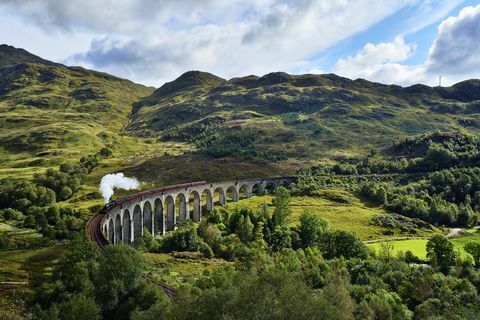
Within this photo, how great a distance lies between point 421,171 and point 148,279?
137761 mm

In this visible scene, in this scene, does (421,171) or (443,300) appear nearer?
(443,300)

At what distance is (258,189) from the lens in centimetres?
14612

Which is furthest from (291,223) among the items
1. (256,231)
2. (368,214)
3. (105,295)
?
(105,295)

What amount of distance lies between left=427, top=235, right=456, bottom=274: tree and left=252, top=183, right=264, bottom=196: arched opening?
2837 inches

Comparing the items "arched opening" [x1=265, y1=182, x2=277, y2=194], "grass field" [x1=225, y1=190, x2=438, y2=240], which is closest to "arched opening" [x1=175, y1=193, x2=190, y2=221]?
"grass field" [x1=225, y1=190, x2=438, y2=240]

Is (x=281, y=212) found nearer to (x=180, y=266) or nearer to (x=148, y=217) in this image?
(x=148, y=217)

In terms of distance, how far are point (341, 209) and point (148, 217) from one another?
57.2 metres

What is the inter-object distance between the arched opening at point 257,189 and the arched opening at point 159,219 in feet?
169

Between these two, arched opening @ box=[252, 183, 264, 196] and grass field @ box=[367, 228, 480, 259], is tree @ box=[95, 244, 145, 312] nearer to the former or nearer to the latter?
grass field @ box=[367, 228, 480, 259]

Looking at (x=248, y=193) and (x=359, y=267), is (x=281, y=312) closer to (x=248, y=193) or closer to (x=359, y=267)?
(x=359, y=267)

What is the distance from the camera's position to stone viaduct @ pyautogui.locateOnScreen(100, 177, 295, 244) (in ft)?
250

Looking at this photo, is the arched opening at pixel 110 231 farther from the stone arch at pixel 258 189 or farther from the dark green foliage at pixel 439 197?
the dark green foliage at pixel 439 197

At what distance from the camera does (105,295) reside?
157ft

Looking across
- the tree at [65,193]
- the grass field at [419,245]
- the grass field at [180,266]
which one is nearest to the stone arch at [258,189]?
the grass field at [419,245]
